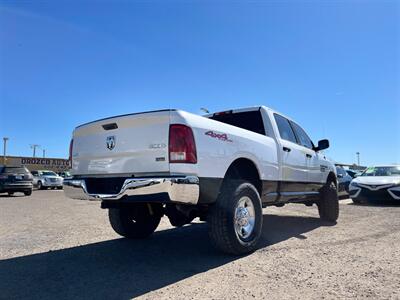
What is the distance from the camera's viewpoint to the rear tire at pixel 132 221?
20.4 feet

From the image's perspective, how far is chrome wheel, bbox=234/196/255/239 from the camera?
5.09 meters

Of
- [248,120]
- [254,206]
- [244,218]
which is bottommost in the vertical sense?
[244,218]

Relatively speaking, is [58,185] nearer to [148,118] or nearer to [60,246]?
[60,246]

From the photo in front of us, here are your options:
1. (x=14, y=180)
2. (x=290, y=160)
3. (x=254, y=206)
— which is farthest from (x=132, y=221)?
(x=14, y=180)

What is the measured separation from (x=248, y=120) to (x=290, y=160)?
1.02 metres

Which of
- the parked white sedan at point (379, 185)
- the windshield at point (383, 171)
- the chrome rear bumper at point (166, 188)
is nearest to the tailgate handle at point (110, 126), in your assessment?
the chrome rear bumper at point (166, 188)

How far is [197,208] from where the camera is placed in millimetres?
5016

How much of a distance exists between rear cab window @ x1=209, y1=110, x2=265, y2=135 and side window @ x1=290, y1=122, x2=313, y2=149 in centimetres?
138

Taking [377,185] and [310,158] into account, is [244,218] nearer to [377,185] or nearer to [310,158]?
[310,158]

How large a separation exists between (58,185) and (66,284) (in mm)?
29563

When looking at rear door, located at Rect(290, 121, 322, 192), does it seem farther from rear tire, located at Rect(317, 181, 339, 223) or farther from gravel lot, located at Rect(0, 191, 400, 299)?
gravel lot, located at Rect(0, 191, 400, 299)

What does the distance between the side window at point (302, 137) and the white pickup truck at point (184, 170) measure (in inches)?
48.6

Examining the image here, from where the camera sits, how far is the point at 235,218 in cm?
500

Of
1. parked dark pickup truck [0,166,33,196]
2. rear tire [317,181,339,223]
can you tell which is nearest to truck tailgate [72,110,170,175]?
rear tire [317,181,339,223]
